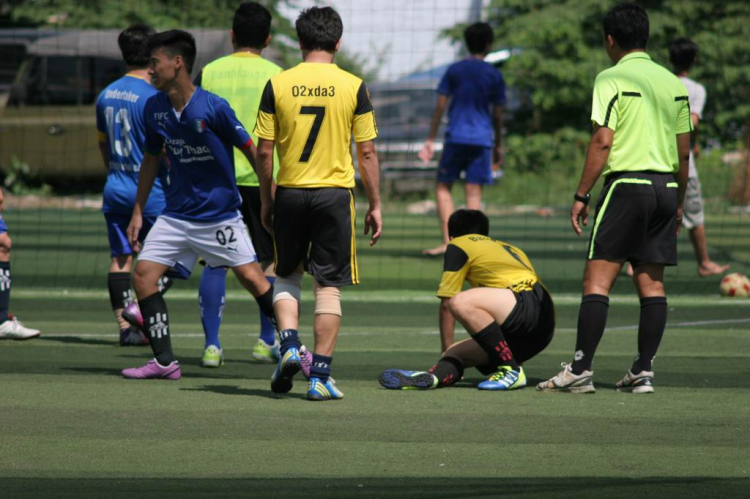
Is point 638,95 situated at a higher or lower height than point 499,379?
higher

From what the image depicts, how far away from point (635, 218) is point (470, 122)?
6272mm

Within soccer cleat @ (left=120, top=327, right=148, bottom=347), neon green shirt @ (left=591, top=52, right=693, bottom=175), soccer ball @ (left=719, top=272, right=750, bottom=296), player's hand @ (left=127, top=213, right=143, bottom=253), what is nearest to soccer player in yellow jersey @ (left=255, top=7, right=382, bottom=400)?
player's hand @ (left=127, top=213, right=143, bottom=253)

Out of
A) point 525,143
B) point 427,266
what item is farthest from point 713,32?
point 427,266

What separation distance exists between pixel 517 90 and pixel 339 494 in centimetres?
2042

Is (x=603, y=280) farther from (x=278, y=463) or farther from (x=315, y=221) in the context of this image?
(x=278, y=463)

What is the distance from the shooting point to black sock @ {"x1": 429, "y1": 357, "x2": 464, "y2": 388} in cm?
648

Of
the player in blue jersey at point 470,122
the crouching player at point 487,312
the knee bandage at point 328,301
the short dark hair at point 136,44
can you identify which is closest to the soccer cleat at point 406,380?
the crouching player at point 487,312

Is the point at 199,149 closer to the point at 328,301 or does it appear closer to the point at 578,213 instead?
the point at 328,301

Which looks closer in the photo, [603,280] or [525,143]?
[603,280]

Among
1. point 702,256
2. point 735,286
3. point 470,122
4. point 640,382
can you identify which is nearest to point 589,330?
point 640,382

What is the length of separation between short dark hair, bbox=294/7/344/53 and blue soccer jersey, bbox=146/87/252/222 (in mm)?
778

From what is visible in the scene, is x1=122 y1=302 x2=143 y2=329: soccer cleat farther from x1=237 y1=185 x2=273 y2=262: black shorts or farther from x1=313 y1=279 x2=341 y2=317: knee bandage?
x1=313 y1=279 x2=341 y2=317: knee bandage

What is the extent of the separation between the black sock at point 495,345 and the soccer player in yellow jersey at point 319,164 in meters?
0.82

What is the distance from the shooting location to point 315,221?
6.01 meters
